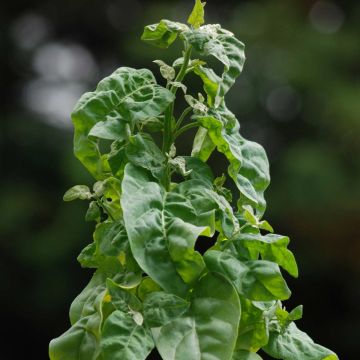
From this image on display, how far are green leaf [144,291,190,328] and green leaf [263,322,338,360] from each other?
0.18 metres

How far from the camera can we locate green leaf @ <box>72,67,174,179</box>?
1.09 metres

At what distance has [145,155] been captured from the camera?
42.8 inches

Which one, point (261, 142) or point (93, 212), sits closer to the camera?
point (93, 212)

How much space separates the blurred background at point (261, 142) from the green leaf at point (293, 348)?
156 inches

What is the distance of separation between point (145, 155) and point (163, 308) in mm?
189

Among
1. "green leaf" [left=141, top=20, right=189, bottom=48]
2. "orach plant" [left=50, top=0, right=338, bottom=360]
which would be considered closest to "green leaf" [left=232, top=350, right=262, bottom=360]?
"orach plant" [left=50, top=0, right=338, bottom=360]

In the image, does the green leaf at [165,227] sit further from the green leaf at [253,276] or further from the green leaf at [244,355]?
the green leaf at [244,355]

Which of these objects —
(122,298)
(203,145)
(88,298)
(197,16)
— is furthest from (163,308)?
(197,16)

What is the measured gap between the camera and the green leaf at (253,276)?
103cm

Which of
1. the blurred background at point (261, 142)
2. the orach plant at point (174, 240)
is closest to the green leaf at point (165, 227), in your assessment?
the orach plant at point (174, 240)

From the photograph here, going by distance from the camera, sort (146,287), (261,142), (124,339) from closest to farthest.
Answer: (124,339) → (146,287) → (261,142)

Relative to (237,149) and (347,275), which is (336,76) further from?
(237,149)

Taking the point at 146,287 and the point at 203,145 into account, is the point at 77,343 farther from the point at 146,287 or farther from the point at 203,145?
the point at 203,145

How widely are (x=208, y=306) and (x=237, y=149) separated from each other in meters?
0.21
